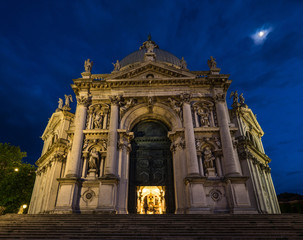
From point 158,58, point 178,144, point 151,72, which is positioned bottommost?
point 178,144

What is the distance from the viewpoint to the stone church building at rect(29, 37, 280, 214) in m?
15.3

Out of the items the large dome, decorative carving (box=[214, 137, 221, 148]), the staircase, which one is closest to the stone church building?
decorative carving (box=[214, 137, 221, 148])

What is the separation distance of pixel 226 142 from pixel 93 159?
35.7ft

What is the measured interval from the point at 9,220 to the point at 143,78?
14379 millimetres

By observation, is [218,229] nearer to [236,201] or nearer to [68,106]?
[236,201]

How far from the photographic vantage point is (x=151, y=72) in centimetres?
2042

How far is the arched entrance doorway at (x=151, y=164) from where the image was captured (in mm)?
17141

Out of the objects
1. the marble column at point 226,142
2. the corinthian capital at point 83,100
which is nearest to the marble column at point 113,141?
the corinthian capital at point 83,100

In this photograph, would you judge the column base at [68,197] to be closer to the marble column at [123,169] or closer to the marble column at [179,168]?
the marble column at [123,169]

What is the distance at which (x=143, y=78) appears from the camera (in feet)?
65.0

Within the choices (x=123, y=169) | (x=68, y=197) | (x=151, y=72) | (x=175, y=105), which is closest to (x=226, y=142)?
(x=175, y=105)

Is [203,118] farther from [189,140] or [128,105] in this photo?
[128,105]

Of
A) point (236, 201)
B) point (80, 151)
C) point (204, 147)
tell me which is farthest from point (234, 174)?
point (80, 151)

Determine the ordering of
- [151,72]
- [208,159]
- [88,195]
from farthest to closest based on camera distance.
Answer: [151,72], [208,159], [88,195]
